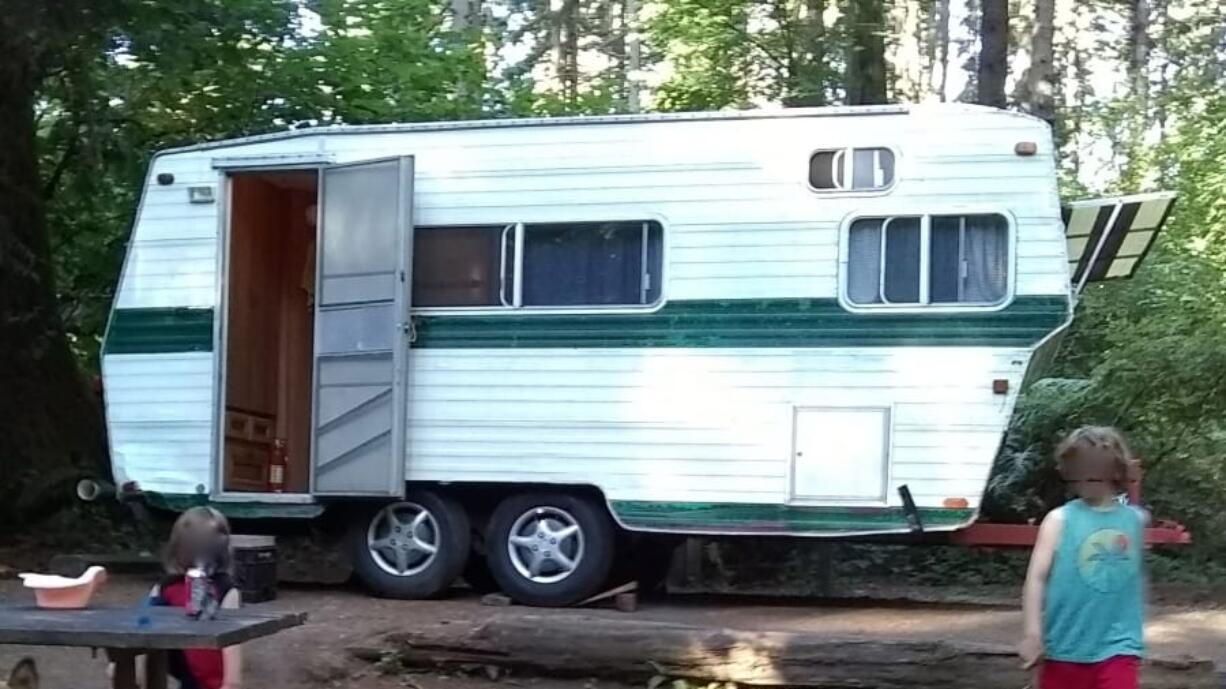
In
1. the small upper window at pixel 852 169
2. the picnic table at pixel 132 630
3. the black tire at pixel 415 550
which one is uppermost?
the small upper window at pixel 852 169

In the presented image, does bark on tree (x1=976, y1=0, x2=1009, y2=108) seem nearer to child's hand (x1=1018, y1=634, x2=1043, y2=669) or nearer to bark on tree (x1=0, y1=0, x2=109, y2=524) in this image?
bark on tree (x1=0, y1=0, x2=109, y2=524)

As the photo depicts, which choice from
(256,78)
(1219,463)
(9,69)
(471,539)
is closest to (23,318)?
(9,69)

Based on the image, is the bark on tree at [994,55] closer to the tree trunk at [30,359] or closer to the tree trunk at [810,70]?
the tree trunk at [810,70]

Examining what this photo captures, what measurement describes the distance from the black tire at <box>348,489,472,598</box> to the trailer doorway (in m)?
0.96

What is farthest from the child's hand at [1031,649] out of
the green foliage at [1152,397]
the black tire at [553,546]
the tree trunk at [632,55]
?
the tree trunk at [632,55]

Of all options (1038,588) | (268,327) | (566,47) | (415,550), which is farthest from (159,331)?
(566,47)

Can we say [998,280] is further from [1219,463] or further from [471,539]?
[1219,463]

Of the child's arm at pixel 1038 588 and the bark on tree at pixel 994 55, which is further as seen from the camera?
the bark on tree at pixel 994 55

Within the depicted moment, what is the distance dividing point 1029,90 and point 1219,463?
17.7 feet

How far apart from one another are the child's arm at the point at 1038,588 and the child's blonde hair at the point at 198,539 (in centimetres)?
232

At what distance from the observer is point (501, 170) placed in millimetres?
9148

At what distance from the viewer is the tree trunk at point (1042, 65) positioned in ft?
51.9

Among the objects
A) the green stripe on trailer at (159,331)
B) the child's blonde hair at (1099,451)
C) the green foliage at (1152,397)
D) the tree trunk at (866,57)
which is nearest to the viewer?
the child's blonde hair at (1099,451)

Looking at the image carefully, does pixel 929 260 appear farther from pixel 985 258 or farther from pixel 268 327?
pixel 268 327
